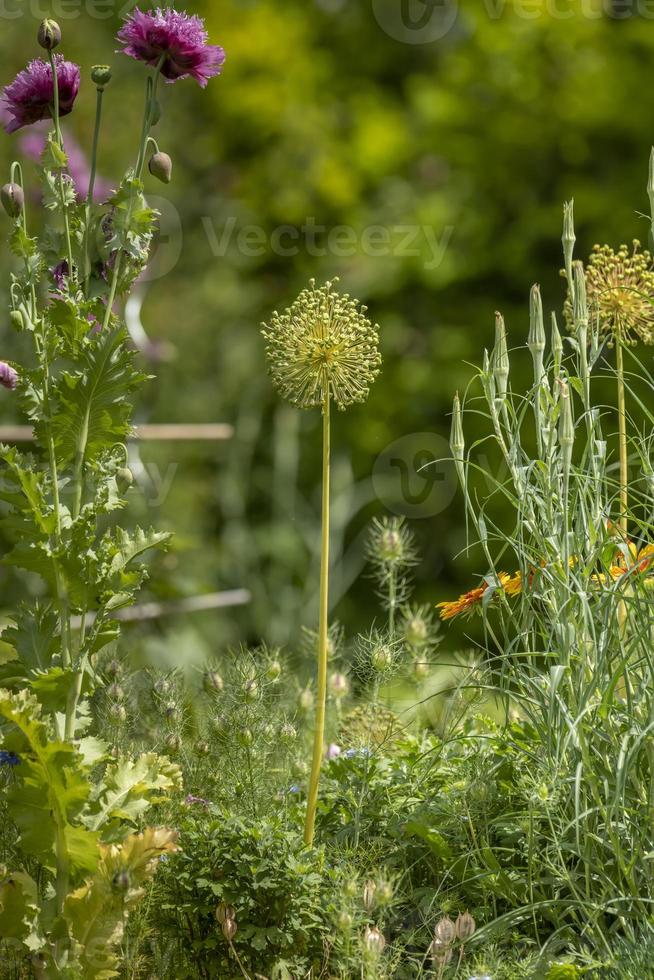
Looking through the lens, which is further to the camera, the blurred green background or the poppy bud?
the blurred green background

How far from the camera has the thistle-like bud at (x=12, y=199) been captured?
7.07 ft

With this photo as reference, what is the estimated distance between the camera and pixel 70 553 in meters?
2.15

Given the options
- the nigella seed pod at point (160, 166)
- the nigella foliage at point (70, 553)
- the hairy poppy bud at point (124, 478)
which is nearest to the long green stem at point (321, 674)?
the nigella foliage at point (70, 553)

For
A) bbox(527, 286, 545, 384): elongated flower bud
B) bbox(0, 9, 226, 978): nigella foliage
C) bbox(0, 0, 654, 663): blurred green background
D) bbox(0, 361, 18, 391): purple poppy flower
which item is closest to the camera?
bbox(0, 9, 226, 978): nigella foliage

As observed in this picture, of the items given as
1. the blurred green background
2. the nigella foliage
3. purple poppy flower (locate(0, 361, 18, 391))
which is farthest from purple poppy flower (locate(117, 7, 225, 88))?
the blurred green background

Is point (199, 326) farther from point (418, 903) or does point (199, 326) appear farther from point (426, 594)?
point (418, 903)

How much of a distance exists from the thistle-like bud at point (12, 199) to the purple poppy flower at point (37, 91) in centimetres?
13

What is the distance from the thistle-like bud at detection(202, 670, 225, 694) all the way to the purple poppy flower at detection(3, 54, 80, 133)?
117cm

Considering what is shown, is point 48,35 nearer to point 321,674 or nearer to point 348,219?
point 321,674

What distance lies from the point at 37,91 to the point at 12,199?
23 cm

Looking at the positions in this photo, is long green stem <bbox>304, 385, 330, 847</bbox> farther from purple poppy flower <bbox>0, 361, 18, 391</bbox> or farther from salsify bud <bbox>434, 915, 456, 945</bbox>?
purple poppy flower <bbox>0, 361, 18, 391</bbox>

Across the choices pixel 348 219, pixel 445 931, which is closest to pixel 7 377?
pixel 445 931

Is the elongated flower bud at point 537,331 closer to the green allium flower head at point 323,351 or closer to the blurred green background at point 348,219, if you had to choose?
the green allium flower head at point 323,351

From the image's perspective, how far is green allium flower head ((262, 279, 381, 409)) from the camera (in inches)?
92.1
